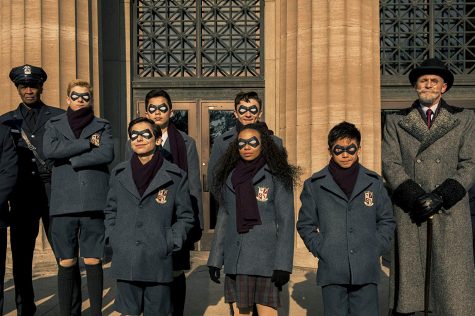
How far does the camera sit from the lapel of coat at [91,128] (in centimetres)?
439

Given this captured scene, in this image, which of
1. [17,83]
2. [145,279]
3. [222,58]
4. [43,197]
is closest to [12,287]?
[43,197]

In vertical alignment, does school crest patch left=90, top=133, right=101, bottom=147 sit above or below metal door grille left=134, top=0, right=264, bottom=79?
below

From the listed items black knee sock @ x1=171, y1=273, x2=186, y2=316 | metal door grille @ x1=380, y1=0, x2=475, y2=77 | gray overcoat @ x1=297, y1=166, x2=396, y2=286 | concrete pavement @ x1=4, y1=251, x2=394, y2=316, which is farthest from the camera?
metal door grille @ x1=380, y1=0, x2=475, y2=77

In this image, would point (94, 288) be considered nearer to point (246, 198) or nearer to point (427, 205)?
point (246, 198)

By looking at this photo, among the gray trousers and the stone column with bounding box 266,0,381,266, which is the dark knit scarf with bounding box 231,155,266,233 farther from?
the stone column with bounding box 266,0,381,266

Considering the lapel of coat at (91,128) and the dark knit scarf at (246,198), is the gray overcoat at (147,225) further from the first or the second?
the lapel of coat at (91,128)

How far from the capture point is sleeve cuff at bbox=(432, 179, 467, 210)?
12.6ft

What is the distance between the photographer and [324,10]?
7.56 metres

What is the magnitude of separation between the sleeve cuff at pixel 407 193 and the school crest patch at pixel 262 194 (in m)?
0.97

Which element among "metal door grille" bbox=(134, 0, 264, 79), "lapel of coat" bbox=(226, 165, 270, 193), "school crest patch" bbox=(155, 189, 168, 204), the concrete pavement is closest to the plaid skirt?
"lapel of coat" bbox=(226, 165, 270, 193)

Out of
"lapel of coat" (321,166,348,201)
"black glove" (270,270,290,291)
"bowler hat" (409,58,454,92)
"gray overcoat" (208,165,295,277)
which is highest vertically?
"bowler hat" (409,58,454,92)

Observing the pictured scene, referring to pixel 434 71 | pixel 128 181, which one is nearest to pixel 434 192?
pixel 434 71

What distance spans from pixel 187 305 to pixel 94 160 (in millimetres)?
2117

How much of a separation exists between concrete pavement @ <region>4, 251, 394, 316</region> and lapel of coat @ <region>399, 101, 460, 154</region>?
6.59 feet
